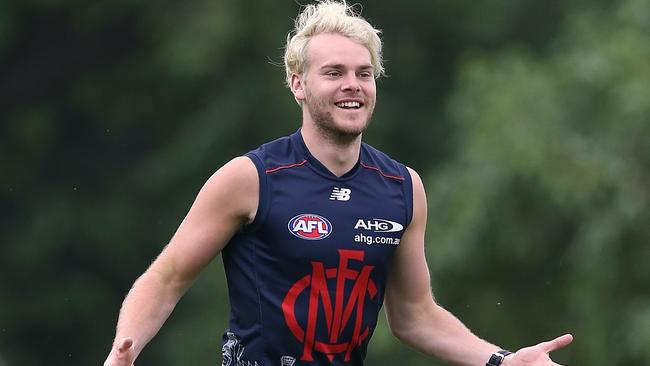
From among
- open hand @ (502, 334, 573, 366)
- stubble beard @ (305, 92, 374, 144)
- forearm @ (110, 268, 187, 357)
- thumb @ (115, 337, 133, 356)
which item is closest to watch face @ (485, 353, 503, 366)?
open hand @ (502, 334, 573, 366)

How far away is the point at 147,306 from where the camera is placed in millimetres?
6625

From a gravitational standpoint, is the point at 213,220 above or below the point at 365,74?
below

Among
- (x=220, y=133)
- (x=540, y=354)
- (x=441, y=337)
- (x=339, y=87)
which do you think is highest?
(x=339, y=87)

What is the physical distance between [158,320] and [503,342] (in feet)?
34.1

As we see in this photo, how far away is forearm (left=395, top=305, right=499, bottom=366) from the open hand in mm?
301

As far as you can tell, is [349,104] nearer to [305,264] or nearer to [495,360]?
[305,264]

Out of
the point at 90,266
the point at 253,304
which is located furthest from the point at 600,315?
the point at 90,266

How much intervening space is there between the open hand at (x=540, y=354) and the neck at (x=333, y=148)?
3.15ft

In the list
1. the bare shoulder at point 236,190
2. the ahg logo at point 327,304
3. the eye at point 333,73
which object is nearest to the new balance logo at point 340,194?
the ahg logo at point 327,304

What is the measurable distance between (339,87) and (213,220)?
685mm

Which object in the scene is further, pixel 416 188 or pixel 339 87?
pixel 416 188

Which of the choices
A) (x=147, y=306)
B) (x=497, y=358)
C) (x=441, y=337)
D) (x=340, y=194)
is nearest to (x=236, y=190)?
(x=340, y=194)

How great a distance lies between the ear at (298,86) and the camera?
22.6 feet

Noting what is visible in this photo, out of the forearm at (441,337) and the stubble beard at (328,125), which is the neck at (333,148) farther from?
the forearm at (441,337)
